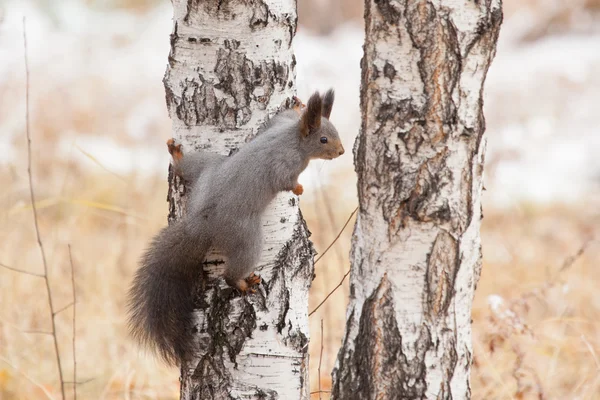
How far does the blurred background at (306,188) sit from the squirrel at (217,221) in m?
0.60

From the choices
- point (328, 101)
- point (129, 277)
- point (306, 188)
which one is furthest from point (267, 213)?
point (306, 188)

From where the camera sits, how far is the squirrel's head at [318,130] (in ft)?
5.75

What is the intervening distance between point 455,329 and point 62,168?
13.5 ft

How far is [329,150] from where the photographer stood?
1.89 metres

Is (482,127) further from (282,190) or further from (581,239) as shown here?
(581,239)

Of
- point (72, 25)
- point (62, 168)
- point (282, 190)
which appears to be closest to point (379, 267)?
point (282, 190)

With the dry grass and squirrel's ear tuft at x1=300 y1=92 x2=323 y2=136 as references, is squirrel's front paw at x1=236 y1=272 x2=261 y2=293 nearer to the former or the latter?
squirrel's ear tuft at x1=300 y1=92 x2=323 y2=136

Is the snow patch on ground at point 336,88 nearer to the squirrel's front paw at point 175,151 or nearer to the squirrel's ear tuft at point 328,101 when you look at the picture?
the squirrel's ear tuft at point 328,101

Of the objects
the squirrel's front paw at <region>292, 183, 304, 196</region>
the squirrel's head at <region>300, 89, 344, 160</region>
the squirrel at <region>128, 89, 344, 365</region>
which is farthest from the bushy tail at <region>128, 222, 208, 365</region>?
the squirrel's head at <region>300, 89, 344, 160</region>

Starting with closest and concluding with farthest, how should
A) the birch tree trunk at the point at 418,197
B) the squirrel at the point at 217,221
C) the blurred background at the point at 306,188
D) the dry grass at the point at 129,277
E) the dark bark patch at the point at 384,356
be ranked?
the birch tree trunk at the point at 418,197 → the dark bark patch at the point at 384,356 → the squirrel at the point at 217,221 → the dry grass at the point at 129,277 → the blurred background at the point at 306,188

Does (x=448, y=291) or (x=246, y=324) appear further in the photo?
(x=246, y=324)

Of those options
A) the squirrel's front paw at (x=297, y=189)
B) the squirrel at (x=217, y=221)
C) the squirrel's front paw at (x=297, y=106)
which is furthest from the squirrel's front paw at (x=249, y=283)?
the squirrel's front paw at (x=297, y=106)

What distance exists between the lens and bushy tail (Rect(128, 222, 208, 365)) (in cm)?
173

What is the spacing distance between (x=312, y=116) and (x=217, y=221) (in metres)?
0.35
